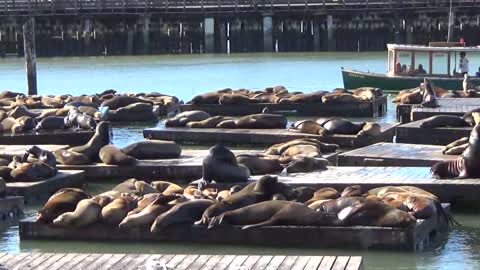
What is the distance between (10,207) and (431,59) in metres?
14.7

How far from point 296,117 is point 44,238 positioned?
1098cm

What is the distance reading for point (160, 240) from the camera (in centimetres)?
966

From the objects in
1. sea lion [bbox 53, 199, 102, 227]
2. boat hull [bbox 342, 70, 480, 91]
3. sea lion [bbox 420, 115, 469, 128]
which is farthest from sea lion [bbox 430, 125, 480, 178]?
boat hull [bbox 342, 70, 480, 91]

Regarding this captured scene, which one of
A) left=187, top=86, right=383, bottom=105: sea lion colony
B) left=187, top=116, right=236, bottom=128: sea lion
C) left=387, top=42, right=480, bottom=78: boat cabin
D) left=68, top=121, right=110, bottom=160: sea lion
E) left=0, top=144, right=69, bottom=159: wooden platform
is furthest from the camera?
left=387, top=42, right=480, bottom=78: boat cabin

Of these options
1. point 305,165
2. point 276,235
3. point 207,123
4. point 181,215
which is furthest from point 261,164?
point 207,123

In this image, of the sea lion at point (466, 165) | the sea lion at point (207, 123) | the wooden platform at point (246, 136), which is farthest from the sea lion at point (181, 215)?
the sea lion at point (207, 123)

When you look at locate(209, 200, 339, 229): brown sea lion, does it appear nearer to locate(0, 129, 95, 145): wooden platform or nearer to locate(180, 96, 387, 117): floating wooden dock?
locate(0, 129, 95, 145): wooden platform

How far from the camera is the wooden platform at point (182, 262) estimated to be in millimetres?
Answer: 7750

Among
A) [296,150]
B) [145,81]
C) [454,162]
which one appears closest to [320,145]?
[296,150]

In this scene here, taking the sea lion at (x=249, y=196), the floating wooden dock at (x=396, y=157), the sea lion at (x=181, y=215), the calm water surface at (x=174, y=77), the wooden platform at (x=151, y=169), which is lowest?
the calm water surface at (x=174, y=77)

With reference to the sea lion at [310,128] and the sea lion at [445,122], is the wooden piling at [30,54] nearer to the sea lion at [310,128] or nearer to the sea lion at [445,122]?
the sea lion at [310,128]

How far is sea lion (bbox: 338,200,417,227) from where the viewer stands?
9.15 m

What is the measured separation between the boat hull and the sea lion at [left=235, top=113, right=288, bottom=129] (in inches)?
313

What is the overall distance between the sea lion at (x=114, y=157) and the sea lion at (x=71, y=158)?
191 millimetres
